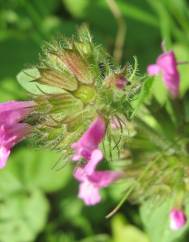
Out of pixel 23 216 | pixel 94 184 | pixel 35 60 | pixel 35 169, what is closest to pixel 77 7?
pixel 35 60

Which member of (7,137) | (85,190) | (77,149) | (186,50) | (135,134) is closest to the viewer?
(77,149)

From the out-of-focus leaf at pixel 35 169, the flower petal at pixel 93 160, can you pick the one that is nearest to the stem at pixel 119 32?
the out-of-focus leaf at pixel 35 169

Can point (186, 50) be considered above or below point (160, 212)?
above

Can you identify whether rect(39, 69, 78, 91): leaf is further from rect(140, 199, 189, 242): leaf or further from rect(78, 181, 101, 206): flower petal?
rect(140, 199, 189, 242): leaf

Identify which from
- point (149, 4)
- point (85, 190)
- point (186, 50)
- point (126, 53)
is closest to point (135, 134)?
point (85, 190)

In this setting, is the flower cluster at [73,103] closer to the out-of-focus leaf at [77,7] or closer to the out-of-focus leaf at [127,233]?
the out-of-focus leaf at [127,233]

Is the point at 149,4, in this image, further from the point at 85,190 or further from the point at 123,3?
the point at 85,190
